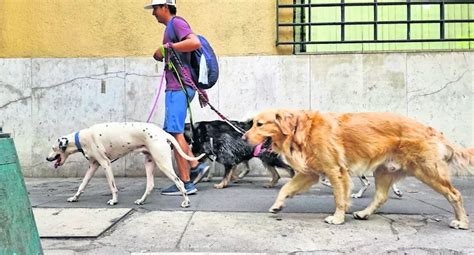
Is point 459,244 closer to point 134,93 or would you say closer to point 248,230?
point 248,230

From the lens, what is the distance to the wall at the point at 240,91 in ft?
23.5

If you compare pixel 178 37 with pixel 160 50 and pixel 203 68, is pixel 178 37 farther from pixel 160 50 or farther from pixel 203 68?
pixel 203 68

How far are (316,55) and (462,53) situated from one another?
93.6 inches

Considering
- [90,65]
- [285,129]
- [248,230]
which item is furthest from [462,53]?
[90,65]

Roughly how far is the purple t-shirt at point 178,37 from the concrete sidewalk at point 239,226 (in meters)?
1.39

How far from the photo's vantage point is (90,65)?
7.32 metres

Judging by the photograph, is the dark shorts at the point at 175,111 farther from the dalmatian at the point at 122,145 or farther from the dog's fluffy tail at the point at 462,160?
the dog's fluffy tail at the point at 462,160

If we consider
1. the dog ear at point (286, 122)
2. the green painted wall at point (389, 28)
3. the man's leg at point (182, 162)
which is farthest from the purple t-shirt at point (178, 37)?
the green painted wall at point (389, 28)

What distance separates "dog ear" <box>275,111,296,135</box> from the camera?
414cm

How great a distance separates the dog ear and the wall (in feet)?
9.92

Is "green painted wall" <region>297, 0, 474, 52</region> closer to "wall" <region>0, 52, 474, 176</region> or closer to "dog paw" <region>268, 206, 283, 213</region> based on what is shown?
"wall" <region>0, 52, 474, 176</region>

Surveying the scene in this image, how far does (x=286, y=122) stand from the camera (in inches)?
164

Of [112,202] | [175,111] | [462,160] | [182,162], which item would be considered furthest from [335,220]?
[112,202]

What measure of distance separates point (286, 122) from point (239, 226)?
1.06 meters
